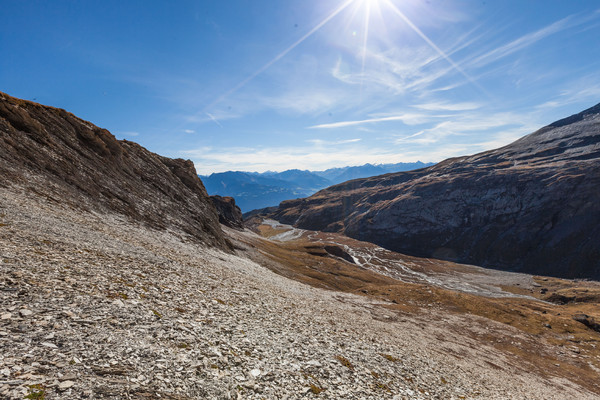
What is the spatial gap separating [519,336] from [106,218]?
73.1m

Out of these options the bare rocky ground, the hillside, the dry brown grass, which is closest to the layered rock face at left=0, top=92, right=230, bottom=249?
the hillside

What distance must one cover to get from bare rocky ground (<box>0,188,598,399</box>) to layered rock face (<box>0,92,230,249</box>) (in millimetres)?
7764

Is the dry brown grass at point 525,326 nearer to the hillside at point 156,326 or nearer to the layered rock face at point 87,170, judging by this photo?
the hillside at point 156,326

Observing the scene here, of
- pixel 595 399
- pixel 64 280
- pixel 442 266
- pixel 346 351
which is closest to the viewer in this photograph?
pixel 64 280

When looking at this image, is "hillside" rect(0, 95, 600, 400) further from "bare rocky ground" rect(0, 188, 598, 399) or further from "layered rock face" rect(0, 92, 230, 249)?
"layered rock face" rect(0, 92, 230, 249)

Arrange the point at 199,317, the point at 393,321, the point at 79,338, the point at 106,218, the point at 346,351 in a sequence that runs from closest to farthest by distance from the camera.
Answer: the point at 79,338, the point at 199,317, the point at 346,351, the point at 106,218, the point at 393,321

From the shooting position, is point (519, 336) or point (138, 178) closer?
point (519, 336)

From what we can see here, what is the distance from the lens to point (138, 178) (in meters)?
57.5

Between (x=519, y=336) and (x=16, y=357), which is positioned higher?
(x=16, y=357)

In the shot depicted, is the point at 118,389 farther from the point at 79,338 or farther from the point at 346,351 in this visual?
the point at 346,351

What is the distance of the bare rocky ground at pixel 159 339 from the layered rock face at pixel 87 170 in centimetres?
776

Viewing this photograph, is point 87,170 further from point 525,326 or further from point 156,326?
point 525,326

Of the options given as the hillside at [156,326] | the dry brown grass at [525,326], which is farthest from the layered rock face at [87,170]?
the dry brown grass at [525,326]

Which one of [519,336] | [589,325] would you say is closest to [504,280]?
[589,325]
